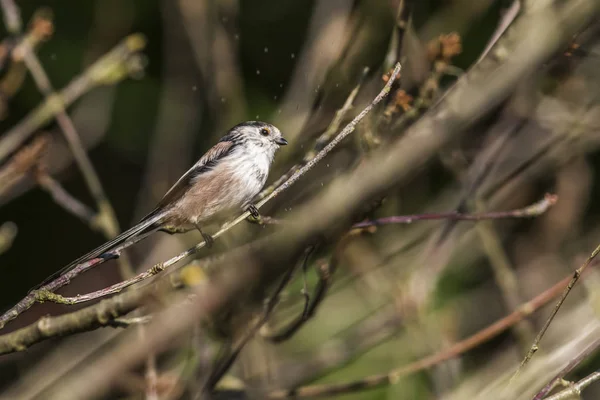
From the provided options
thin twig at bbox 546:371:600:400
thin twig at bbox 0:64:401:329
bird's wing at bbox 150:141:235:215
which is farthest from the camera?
bird's wing at bbox 150:141:235:215

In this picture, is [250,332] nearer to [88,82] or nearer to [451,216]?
[451,216]

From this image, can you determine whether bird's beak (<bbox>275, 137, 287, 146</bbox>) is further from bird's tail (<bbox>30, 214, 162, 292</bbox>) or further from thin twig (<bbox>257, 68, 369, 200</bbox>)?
bird's tail (<bbox>30, 214, 162, 292</bbox>)

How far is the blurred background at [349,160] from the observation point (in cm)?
267

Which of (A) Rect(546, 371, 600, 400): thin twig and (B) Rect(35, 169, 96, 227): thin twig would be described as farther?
(B) Rect(35, 169, 96, 227): thin twig

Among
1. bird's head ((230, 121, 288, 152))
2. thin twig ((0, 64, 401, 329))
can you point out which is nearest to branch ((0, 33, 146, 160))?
bird's head ((230, 121, 288, 152))

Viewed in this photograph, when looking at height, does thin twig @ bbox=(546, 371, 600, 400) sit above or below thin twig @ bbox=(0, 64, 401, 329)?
below

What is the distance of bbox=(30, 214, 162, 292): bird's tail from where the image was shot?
76.8 inches

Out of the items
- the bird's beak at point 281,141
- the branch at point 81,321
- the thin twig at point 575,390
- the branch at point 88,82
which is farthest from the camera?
the branch at point 88,82

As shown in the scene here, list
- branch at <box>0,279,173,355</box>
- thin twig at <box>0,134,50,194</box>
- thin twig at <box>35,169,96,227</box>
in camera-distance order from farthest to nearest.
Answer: thin twig at <box>35,169,96,227</box> → thin twig at <box>0,134,50,194</box> → branch at <box>0,279,173,355</box>

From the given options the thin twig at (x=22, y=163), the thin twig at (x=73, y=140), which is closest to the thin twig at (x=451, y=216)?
the thin twig at (x=73, y=140)

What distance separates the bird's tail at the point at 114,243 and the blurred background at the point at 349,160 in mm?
370

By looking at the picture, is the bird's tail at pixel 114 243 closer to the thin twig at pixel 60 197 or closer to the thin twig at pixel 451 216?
the thin twig at pixel 451 216

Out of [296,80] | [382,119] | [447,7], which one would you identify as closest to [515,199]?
[447,7]

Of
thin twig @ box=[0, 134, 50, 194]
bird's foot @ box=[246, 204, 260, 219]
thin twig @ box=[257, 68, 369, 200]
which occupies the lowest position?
bird's foot @ box=[246, 204, 260, 219]
